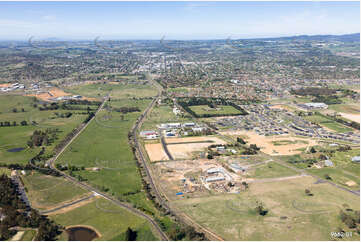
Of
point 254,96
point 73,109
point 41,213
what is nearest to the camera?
point 41,213

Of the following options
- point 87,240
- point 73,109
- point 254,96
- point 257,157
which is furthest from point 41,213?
point 254,96

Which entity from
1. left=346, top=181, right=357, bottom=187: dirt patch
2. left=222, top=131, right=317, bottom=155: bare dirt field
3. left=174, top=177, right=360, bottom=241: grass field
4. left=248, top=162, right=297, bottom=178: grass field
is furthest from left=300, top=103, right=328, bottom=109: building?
left=174, top=177, right=360, bottom=241: grass field

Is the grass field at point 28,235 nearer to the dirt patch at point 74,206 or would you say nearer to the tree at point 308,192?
the dirt patch at point 74,206

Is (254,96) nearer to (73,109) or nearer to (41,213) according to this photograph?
(73,109)

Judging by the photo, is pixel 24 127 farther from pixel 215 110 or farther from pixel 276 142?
pixel 276 142

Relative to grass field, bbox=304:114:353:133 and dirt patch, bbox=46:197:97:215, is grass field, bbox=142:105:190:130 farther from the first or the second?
grass field, bbox=304:114:353:133

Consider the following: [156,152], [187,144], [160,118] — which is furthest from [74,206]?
[160,118]

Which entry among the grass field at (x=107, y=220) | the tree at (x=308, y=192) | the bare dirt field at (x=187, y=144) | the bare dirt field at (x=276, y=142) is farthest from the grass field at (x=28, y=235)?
the bare dirt field at (x=276, y=142)
